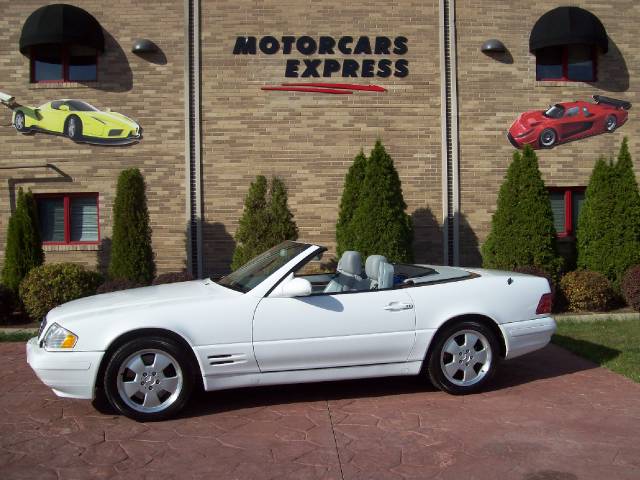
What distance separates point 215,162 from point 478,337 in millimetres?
7348

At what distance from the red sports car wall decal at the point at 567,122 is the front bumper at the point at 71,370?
9427 mm

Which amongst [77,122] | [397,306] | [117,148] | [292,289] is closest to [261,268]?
[292,289]

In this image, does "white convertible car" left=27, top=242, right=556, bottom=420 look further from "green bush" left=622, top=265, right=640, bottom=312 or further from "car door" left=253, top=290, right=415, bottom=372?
"green bush" left=622, top=265, right=640, bottom=312

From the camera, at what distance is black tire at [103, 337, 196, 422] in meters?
4.84

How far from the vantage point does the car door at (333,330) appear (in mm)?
5109

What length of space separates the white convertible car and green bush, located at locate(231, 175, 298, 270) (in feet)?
15.6

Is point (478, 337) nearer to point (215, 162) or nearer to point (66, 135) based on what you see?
point (215, 162)

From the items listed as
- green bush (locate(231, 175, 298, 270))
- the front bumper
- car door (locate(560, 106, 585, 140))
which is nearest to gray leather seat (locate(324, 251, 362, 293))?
the front bumper

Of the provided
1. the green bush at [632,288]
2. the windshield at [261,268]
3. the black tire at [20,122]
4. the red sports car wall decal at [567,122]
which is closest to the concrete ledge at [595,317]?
the green bush at [632,288]

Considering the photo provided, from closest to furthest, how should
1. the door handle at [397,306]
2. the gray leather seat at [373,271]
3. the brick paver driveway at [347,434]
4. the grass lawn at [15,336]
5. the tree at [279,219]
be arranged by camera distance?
the brick paver driveway at [347,434], the door handle at [397,306], the gray leather seat at [373,271], the grass lawn at [15,336], the tree at [279,219]

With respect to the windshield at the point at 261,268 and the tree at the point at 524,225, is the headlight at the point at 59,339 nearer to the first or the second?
the windshield at the point at 261,268

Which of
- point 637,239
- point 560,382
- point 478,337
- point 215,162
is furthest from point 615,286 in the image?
point 215,162

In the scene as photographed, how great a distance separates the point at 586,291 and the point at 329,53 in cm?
626

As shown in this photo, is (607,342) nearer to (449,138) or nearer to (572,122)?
(449,138)
